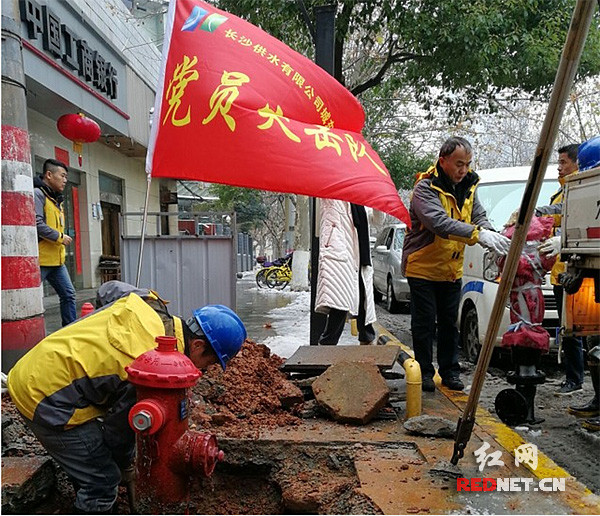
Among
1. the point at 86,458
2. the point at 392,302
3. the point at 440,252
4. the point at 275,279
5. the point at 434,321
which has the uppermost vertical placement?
the point at 440,252

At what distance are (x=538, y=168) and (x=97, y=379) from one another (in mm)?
1959

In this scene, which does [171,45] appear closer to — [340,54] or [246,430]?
[246,430]

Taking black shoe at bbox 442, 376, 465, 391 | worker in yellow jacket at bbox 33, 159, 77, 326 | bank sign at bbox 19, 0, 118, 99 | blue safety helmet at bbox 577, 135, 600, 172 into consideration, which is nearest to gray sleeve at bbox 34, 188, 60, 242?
worker in yellow jacket at bbox 33, 159, 77, 326

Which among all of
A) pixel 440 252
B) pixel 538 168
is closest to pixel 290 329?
pixel 440 252

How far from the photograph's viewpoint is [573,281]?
10.1 feet

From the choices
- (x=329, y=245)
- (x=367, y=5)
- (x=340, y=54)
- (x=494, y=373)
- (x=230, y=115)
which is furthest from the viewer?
(x=340, y=54)

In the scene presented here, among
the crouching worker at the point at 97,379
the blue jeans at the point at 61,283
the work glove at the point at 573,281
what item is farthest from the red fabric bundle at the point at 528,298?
the blue jeans at the point at 61,283

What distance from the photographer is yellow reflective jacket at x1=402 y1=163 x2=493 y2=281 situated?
12.1 ft

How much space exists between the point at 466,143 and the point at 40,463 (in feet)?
10.6

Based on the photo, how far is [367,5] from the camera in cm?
812

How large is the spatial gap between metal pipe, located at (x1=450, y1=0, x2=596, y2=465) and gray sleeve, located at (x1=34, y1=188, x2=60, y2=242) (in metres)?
4.03

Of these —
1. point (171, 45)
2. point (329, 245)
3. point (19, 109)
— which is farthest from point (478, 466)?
point (19, 109)

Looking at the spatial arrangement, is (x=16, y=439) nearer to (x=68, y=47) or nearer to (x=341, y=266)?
(x=341, y=266)

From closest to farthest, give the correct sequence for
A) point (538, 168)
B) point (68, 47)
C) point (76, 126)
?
point (538, 168)
point (76, 126)
point (68, 47)
